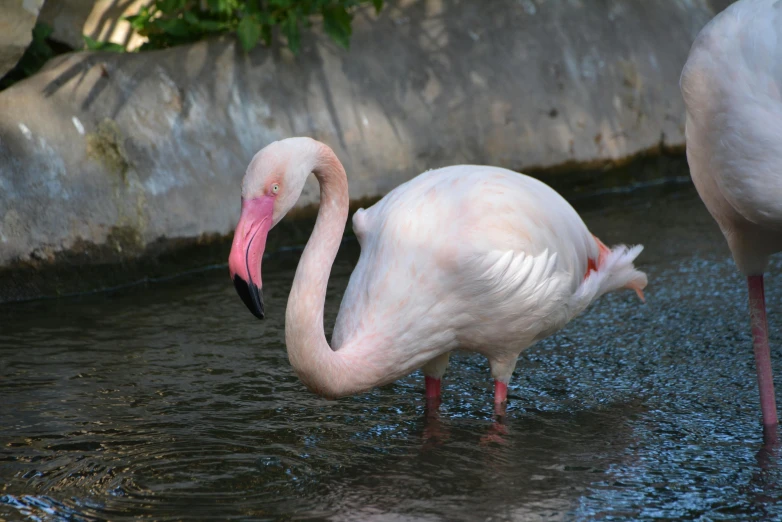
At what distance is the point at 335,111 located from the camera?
621cm

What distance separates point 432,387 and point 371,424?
0.32 meters

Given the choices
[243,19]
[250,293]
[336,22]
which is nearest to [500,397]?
[250,293]

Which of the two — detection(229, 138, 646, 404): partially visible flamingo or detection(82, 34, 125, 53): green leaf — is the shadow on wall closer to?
detection(82, 34, 125, 53): green leaf

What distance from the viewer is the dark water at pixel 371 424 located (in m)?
3.05

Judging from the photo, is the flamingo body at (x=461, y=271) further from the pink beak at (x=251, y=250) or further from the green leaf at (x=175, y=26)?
the green leaf at (x=175, y=26)

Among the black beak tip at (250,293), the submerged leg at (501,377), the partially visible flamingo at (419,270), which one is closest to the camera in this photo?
the black beak tip at (250,293)

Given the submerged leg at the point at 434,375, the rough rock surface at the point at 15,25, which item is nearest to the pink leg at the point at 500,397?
the submerged leg at the point at 434,375

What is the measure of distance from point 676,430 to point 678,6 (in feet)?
16.3

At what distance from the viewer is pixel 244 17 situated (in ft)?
19.7

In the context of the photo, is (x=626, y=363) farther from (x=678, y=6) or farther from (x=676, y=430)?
(x=678, y=6)

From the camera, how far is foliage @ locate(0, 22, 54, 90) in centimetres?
612

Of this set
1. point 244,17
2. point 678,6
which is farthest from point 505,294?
point 678,6

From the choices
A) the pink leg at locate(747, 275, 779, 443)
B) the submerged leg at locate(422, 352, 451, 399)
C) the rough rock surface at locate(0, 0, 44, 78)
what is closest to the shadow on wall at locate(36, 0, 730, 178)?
the rough rock surface at locate(0, 0, 44, 78)

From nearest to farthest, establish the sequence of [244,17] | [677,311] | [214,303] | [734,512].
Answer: [734,512] < [677,311] < [214,303] < [244,17]
